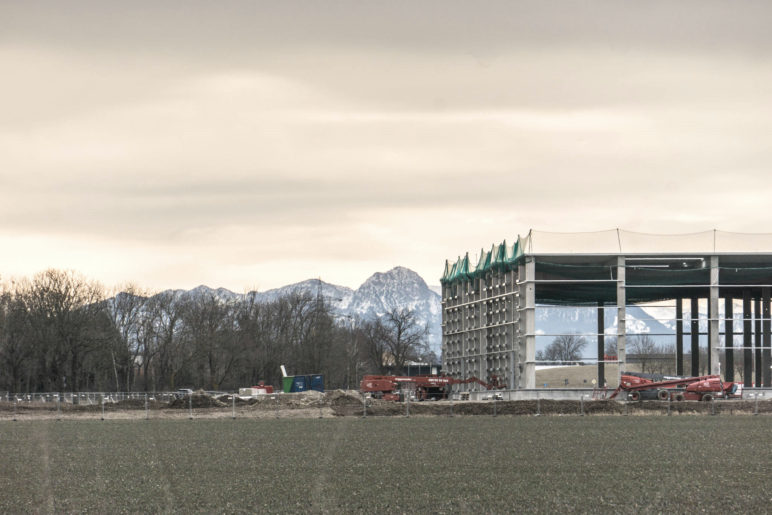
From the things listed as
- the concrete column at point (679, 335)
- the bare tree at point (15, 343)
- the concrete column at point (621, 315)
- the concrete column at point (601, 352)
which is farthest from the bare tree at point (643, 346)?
the bare tree at point (15, 343)

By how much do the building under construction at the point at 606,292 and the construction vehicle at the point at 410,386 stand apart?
159 inches

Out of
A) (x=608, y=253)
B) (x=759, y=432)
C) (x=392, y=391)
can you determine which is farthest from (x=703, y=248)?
(x=759, y=432)

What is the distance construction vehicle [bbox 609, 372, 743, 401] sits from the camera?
76.8 m

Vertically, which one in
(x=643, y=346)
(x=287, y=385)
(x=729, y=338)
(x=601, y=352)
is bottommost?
(x=287, y=385)

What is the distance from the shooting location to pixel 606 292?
97.1 meters

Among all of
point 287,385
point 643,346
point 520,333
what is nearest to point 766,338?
point 643,346

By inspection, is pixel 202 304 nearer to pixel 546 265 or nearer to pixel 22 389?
pixel 22 389

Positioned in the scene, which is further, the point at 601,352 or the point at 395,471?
the point at 601,352

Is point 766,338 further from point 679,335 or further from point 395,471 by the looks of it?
point 395,471

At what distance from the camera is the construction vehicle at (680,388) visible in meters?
76.8

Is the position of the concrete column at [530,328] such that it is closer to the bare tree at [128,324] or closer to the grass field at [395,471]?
the grass field at [395,471]

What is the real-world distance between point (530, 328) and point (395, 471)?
2442 inches

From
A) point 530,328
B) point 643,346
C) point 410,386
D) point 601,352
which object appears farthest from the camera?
point 643,346

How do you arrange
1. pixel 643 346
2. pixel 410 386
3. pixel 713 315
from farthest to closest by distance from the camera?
pixel 643 346 < pixel 410 386 < pixel 713 315
